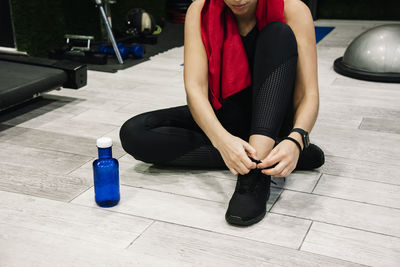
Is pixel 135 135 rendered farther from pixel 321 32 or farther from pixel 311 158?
pixel 321 32

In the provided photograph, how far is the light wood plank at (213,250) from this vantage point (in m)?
1.29

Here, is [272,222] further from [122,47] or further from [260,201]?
[122,47]

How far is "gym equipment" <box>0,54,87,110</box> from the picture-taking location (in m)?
2.29

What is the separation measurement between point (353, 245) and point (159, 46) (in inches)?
128

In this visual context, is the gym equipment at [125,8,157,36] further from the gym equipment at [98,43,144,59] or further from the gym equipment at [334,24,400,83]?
the gym equipment at [334,24,400,83]

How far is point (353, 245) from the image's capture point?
53.7 inches

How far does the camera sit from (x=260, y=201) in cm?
151

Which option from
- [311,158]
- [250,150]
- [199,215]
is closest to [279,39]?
[250,150]

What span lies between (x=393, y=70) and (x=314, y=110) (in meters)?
1.83

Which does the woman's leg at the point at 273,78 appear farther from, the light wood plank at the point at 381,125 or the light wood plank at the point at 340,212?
the light wood plank at the point at 381,125

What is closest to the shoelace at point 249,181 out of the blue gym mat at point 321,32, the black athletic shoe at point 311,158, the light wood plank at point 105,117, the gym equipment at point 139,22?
the black athletic shoe at point 311,158

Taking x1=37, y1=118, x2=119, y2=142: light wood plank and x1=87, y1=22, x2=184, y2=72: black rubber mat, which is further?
x1=87, y1=22, x2=184, y2=72: black rubber mat

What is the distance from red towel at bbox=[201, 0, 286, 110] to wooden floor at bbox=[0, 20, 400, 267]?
0.38 m

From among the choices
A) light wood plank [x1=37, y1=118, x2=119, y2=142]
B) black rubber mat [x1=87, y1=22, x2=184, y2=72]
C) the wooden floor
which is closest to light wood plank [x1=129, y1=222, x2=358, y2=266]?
the wooden floor
